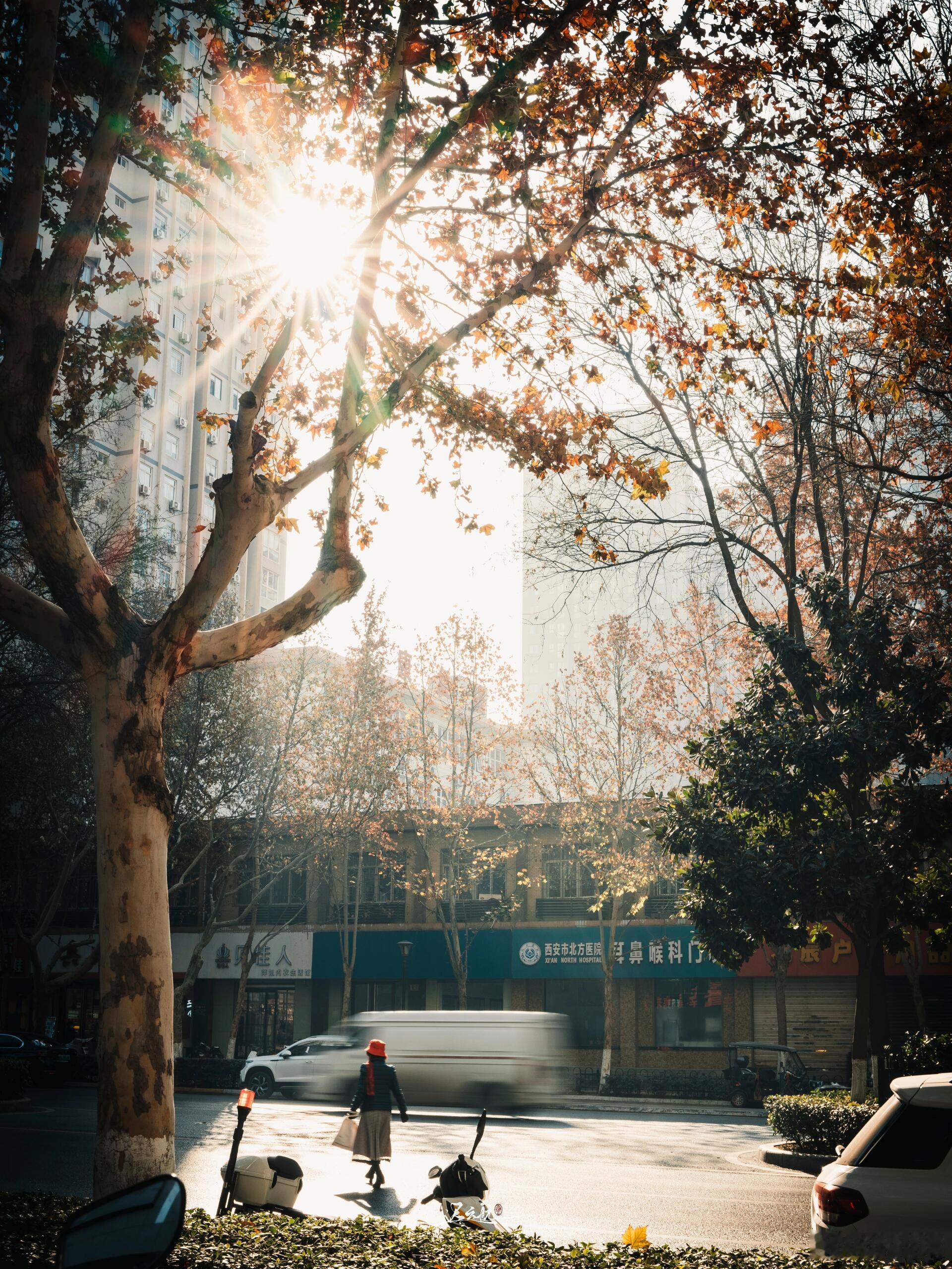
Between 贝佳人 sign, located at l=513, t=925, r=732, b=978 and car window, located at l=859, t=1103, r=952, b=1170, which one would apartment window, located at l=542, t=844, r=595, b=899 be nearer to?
贝佳人 sign, located at l=513, t=925, r=732, b=978

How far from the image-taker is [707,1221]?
10.5 m

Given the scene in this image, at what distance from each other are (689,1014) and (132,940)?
3179 cm

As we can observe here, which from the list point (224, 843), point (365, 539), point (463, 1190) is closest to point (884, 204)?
point (365, 539)

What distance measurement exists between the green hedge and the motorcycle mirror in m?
2.63

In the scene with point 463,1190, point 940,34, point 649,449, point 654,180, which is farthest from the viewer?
point 649,449

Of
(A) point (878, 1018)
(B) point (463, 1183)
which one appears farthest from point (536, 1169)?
(B) point (463, 1183)

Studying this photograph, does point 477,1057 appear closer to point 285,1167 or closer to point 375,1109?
point 375,1109

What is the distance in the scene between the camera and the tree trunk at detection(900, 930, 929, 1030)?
30.2 metres

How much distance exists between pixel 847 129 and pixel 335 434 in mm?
4683

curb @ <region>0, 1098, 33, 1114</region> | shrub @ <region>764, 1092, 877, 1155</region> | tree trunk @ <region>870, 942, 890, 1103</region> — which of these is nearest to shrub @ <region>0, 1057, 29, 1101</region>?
curb @ <region>0, 1098, 33, 1114</region>

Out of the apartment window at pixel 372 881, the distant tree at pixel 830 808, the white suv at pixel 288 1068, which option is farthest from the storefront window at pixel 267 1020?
the distant tree at pixel 830 808

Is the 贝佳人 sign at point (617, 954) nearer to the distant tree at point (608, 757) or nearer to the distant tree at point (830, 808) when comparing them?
the distant tree at point (608, 757)

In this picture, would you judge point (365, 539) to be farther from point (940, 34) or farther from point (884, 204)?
point (940, 34)

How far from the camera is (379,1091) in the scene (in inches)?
532
